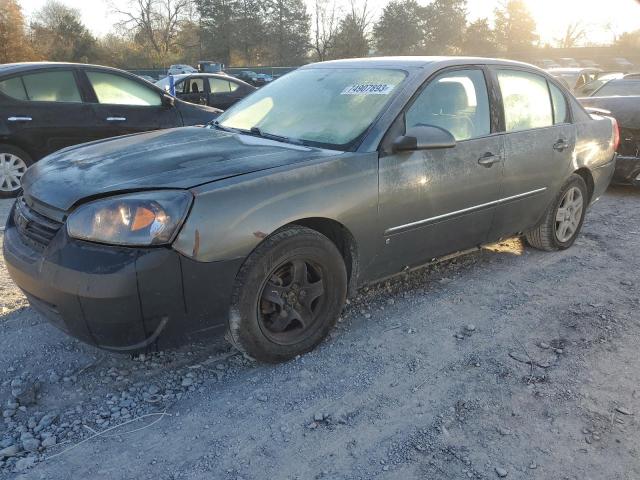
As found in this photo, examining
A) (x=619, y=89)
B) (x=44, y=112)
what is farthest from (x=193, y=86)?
(x=619, y=89)

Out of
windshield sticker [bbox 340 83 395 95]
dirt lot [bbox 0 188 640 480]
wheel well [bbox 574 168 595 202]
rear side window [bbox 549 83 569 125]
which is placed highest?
windshield sticker [bbox 340 83 395 95]

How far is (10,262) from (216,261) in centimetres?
107

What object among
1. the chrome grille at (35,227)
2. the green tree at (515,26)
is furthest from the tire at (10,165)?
the green tree at (515,26)

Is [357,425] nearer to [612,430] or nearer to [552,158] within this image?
[612,430]

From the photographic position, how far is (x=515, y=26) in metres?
62.1

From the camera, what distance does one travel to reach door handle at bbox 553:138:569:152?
425 cm

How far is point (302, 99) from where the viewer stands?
359 cm

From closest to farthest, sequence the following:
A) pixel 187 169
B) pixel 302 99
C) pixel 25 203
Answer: pixel 187 169
pixel 25 203
pixel 302 99

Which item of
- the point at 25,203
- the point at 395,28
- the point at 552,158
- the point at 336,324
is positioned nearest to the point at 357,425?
the point at 336,324

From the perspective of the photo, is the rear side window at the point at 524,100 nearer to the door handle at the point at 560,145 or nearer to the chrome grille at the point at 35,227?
the door handle at the point at 560,145

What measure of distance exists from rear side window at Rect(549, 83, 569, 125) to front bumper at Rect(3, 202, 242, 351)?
316 centimetres

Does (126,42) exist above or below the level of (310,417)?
above

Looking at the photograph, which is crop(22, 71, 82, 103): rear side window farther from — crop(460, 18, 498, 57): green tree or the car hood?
crop(460, 18, 498, 57): green tree

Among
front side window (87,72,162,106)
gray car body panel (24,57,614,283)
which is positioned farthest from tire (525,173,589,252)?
front side window (87,72,162,106)
